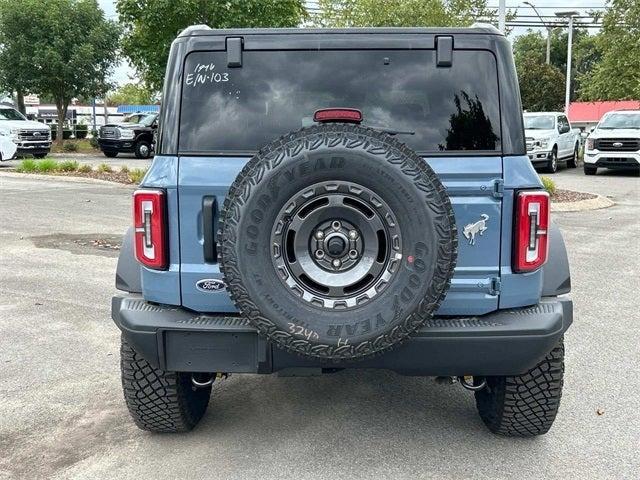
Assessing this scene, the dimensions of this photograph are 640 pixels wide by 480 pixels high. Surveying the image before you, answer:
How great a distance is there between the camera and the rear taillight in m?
2.99

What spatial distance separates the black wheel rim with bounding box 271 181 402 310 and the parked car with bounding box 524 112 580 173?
16.4m

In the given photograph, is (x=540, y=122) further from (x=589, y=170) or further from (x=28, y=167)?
(x=28, y=167)

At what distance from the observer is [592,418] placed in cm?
379

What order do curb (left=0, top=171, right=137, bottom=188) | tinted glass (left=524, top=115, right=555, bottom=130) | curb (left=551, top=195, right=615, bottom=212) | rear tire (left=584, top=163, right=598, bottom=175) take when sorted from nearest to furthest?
curb (left=551, top=195, right=615, bottom=212) → curb (left=0, top=171, right=137, bottom=188) → rear tire (left=584, top=163, right=598, bottom=175) → tinted glass (left=524, top=115, right=555, bottom=130)

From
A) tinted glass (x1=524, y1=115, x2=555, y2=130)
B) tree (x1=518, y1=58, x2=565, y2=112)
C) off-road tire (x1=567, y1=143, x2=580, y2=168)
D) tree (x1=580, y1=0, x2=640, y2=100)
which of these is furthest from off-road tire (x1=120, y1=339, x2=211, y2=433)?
tree (x1=518, y1=58, x2=565, y2=112)

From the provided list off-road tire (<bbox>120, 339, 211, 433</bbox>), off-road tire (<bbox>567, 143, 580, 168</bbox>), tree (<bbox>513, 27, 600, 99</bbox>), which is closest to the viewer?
off-road tire (<bbox>120, 339, 211, 433</bbox>)

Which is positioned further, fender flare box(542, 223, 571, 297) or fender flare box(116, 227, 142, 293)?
fender flare box(116, 227, 142, 293)

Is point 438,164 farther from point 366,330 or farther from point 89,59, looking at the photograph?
point 89,59

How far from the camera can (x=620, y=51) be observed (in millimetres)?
26672

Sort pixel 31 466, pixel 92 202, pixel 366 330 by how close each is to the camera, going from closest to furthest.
A: pixel 366 330, pixel 31 466, pixel 92 202

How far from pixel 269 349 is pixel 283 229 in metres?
0.56

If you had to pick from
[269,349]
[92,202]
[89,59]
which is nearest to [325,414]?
[269,349]

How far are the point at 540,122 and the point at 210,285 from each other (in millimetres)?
18470

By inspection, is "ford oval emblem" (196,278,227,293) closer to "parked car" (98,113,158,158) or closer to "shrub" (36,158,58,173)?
"shrub" (36,158,58,173)
